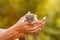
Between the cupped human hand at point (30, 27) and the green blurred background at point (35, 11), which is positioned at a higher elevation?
the green blurred background at point (35, 11)

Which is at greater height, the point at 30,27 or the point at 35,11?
the point at 35,11

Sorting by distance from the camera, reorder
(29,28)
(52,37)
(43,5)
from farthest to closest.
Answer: (43,5) < (52,37) < (29,28)

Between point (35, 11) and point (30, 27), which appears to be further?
point (35, 11)

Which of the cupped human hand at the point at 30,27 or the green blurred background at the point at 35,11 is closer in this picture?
the cupped human hand at the point at 30,27

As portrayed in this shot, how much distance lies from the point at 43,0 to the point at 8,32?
195 centimetres

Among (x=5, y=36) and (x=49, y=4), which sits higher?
(x=49, y=4)

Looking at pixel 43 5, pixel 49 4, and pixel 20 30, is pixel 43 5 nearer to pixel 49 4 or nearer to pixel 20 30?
pixel 49 4

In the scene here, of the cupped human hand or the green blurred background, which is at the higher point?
the green blurred background

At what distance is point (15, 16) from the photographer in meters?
2.76

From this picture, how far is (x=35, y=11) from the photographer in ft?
8.82

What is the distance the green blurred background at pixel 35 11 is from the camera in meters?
2.58

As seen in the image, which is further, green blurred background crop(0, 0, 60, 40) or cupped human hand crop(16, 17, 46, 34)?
green blurred background crop(0, 0, 60, 40)

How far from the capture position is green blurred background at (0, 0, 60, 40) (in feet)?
8.45

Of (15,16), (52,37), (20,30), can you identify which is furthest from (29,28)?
(15,16)
